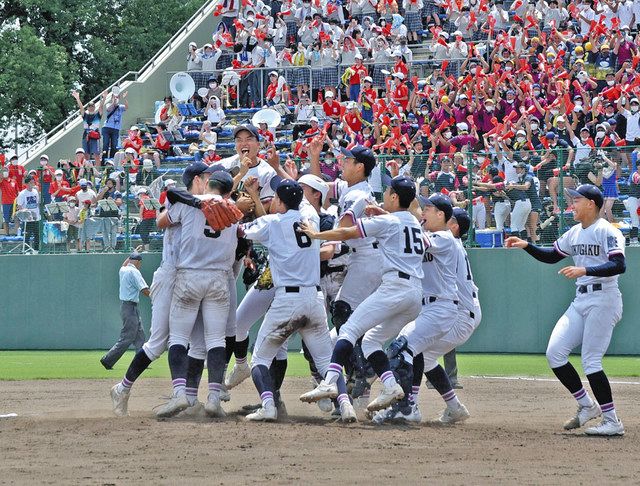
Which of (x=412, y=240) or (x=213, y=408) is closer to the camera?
(x=412, y=240)

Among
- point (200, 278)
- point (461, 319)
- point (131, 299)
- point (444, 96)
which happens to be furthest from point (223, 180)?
point (444, 96)

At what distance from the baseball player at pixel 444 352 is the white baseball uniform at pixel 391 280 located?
57 cm

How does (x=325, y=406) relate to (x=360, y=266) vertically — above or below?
below

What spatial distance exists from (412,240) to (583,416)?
221cm

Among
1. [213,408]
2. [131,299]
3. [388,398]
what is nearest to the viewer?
[388,398]

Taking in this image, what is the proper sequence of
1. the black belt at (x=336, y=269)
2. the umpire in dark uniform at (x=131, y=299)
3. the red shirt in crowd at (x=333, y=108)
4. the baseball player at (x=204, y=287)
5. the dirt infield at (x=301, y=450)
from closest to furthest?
1. the dirt infield at (x=301, y=450)
2. the baseball player at (x=204, y=287)
3. the black belt at (x=336, y=269)
4. the umpire in dark uniform at (x=131, y=299)
5. the red shirt in crowd at (x=333, y=108)

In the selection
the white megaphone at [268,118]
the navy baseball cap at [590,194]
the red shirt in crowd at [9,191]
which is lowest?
the red shirt in crowd at [9,191]

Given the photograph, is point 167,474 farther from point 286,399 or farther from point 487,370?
point 487,370

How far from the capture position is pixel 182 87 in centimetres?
3017

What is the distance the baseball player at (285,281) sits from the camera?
399 inches

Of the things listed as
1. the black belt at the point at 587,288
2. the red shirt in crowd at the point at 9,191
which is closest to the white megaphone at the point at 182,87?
the red shirt in crowd at the point at 9,191

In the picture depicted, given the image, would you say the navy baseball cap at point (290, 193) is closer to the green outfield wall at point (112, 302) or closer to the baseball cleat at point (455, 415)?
the baseball cleat at point (455, 415)

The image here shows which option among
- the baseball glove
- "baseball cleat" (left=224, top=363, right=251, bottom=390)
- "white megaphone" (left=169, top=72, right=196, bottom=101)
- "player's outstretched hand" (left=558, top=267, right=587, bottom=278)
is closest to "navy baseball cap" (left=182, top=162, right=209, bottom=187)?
the baseball glove

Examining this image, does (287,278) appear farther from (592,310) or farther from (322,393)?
(592,310)
